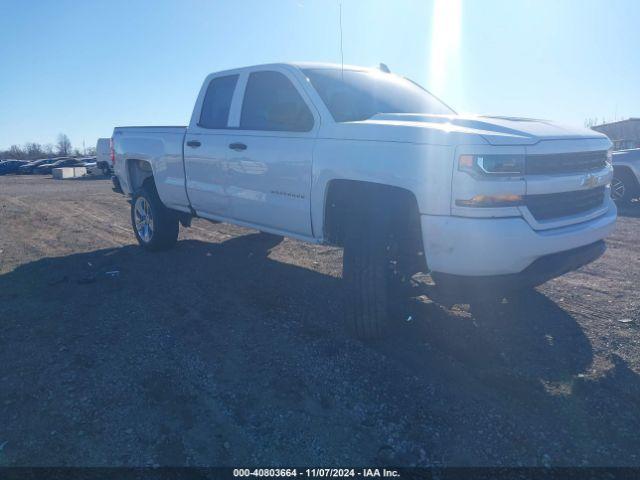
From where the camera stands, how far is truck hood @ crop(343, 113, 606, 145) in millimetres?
3361

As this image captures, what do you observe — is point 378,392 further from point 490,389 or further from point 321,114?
point 321,114

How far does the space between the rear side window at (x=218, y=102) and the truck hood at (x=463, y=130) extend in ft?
6.67

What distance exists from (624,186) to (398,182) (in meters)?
9.38

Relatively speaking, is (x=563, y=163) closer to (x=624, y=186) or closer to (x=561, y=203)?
(x=561, y=203)

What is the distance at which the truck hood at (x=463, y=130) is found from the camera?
3.36 meters

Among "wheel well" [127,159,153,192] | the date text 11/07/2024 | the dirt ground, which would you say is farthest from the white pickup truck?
"wheel well" [127,159,153,192]

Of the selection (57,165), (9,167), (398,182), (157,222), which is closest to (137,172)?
(157,222)

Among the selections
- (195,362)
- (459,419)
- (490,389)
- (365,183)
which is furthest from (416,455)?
(365,183)

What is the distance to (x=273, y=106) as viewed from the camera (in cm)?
459

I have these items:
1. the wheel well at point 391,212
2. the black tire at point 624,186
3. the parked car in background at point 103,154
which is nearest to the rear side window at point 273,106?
the wheel well at point 391,212

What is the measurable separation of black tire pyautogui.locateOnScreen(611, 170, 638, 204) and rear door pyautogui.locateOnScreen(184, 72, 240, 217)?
8.87 m

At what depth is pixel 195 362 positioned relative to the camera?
3641 millimetres

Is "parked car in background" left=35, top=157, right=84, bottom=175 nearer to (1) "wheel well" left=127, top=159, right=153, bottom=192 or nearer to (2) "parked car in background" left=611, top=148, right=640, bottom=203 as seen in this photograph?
(1) "wheel well" left=127, top=159, right=153, bottom=192

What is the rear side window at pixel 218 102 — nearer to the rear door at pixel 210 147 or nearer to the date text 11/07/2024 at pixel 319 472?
the rear door at pixel 210 147
